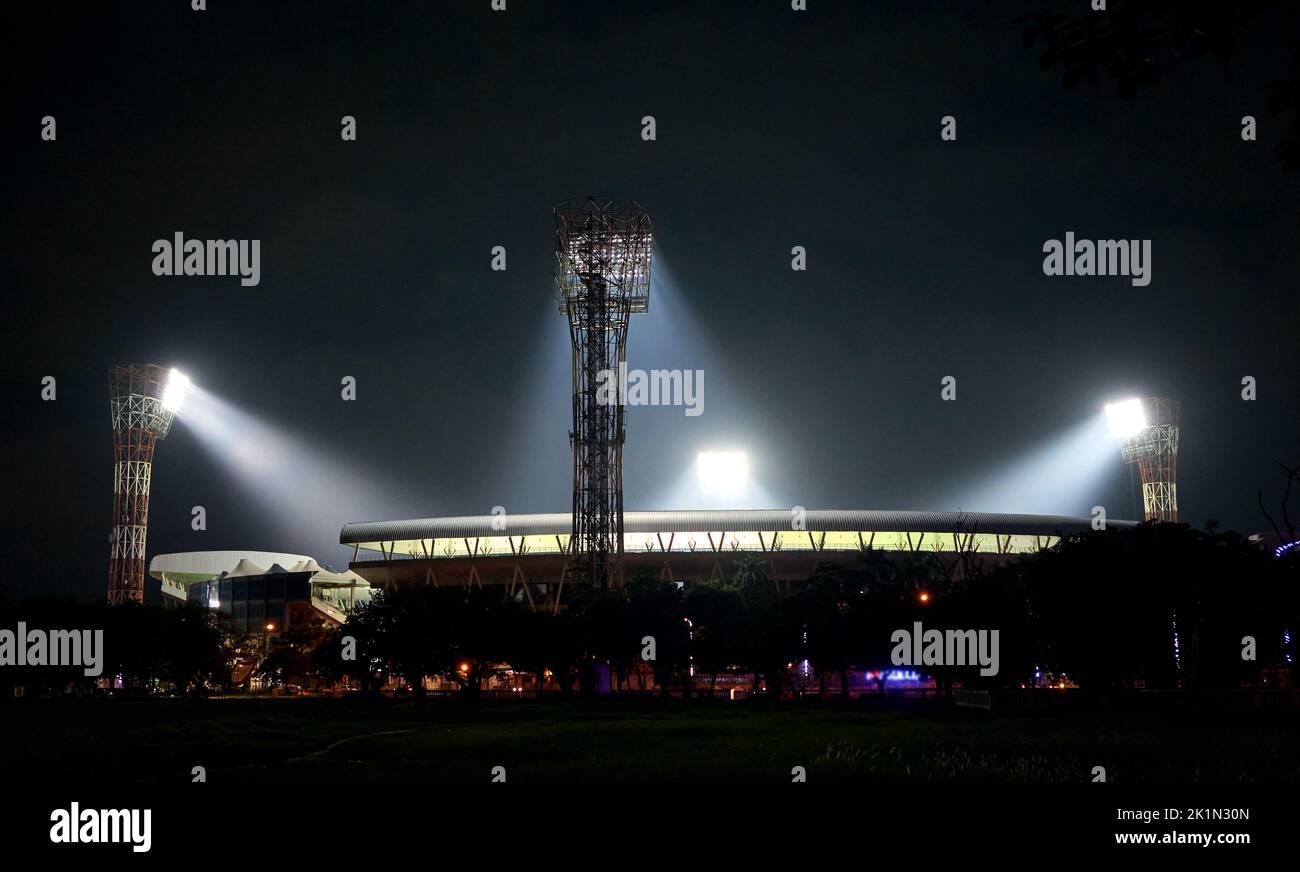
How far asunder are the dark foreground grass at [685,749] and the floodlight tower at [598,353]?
41238 mm

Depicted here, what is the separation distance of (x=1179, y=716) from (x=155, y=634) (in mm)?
75171

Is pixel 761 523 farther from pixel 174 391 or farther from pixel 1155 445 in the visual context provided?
pixel 174 391

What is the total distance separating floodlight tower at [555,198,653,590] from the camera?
87.1 meters

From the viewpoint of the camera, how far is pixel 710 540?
409 ft

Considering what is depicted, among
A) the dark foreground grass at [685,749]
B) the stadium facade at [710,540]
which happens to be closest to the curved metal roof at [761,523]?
the stadium facade at [710,540]

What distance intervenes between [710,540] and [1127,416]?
4588 cm

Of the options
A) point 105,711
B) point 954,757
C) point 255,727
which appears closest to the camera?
point 954,757

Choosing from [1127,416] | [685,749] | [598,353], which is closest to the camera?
[685,749]

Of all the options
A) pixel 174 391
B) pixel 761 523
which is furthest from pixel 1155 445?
pixel 174 391

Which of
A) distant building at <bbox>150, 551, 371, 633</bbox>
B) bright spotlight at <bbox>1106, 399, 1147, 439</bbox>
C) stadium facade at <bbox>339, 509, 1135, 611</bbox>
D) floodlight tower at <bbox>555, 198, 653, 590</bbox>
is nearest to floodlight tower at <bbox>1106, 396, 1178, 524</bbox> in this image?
bright spotlight at <bbox>1106, 399, 1147, 439</bbox>

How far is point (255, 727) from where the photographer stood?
4247cm

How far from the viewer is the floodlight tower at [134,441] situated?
391 feet
